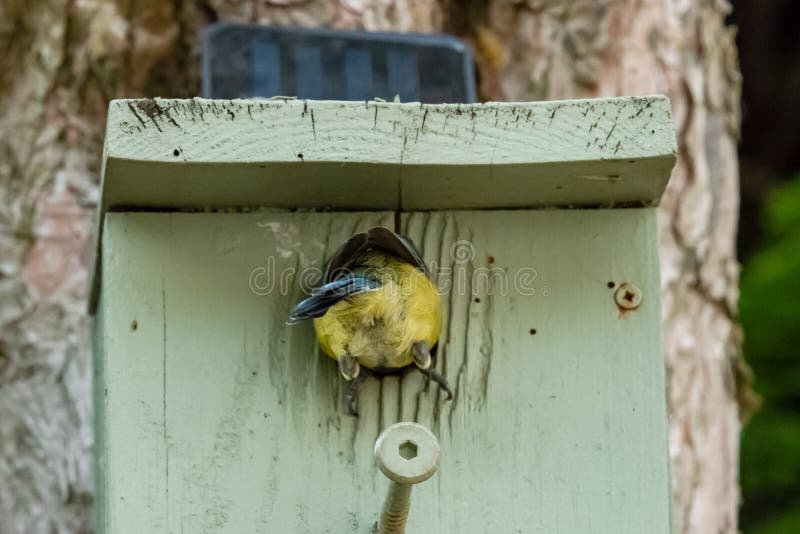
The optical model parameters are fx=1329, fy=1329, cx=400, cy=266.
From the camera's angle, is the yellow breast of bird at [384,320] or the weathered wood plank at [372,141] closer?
the weathered wood plank at [372,141]

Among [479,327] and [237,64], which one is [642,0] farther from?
[479,327]

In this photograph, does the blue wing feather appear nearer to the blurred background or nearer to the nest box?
the nest box

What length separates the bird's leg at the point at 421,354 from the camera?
1.85 meters

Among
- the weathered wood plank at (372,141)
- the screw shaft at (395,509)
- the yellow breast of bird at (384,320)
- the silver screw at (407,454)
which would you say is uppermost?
the weathered wood plank at (372,141)

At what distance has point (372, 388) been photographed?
1.89 meters

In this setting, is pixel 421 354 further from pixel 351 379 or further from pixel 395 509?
pixel 395 509

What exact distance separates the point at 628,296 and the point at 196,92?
1.18m

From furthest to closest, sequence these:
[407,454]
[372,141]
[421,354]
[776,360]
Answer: [776,360], [421,354], [372,141], [407,454]

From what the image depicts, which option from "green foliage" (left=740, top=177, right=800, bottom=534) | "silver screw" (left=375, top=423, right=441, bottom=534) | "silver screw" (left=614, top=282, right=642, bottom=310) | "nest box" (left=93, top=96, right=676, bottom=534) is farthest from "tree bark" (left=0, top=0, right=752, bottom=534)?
"silver screw" (left=375, top=423, right=441, bottom=534)

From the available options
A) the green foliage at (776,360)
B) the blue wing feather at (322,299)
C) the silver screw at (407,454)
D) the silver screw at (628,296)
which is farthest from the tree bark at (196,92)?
the silver screw at (407,454)

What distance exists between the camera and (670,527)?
1884 millimetres

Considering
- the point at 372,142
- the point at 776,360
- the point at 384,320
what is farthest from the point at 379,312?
the point at 776,360

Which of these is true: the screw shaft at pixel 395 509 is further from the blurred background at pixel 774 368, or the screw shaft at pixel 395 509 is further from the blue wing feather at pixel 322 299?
the blurred background at pixel 774 368

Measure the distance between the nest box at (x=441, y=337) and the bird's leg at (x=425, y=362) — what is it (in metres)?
0.03
